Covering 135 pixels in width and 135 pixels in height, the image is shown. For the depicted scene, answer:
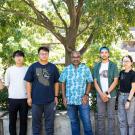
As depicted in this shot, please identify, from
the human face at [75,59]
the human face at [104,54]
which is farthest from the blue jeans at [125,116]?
the human face at [75,59]

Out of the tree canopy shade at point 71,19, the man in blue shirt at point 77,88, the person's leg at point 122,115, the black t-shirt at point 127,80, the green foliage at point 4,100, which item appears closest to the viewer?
the black t-shirt at point 127,80

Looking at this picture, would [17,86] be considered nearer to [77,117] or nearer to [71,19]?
[77,117]

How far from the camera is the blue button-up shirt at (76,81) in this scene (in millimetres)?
6961

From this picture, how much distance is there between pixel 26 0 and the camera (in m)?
9.31

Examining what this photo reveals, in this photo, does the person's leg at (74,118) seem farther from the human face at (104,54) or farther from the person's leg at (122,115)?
the human face at (104,54)

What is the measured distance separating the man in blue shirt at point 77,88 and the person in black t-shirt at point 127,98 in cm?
60

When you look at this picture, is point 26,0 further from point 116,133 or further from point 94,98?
point 116,133

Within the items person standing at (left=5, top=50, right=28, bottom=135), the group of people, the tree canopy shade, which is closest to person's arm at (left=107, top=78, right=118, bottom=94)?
the group of people

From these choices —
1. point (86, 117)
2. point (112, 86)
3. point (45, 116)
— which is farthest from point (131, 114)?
point (45, 116)

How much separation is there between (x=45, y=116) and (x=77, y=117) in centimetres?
61

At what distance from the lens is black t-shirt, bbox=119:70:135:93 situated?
22.2 feet

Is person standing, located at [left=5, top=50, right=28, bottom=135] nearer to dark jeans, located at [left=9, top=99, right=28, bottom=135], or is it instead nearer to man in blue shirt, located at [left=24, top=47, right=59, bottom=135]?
dark jeans, located at [left=9, top=99, right=28, bottom=135]

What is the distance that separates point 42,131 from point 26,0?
135 inches

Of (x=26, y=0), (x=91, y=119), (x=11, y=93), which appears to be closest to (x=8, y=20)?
(x=26, y=0)
